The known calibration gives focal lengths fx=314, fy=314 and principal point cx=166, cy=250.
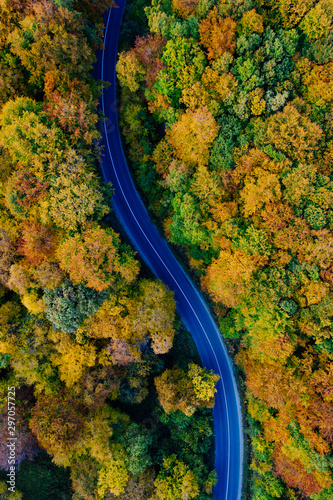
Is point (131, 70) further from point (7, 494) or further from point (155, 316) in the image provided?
point (7, 494)

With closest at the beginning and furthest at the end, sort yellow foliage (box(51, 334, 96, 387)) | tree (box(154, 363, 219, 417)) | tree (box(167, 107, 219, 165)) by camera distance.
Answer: tree (box(167, 107, 219, 165))
yellow foliage (box(51, 334, 96, 387))
tree (box(154, 363, 219, 417))

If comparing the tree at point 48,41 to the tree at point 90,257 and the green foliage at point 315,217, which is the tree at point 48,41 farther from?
A: the green foliage at point 315,217

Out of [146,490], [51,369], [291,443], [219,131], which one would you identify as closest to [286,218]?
[219,131]

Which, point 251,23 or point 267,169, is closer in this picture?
point 251,23

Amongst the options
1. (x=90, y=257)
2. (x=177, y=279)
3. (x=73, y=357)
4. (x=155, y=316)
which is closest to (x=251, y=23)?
(x=90, y=257)

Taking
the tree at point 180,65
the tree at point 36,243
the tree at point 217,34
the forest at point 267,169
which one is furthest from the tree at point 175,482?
the tree at point 217,34

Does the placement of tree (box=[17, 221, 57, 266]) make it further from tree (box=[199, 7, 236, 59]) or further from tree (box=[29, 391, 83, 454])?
tree (box=[199, 7, 236, 59])

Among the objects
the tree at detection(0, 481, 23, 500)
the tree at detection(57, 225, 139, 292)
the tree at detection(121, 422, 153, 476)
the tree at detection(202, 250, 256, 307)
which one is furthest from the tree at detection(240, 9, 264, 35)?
the tree at detection(0, 481, 23, 500)
